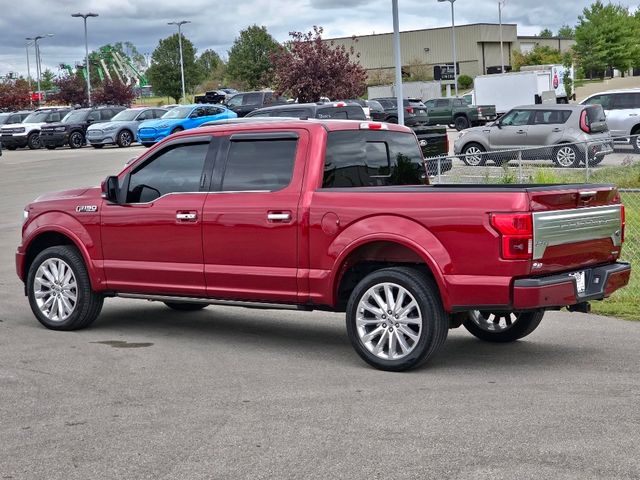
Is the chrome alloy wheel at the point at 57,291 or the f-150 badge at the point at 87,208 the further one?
the chrome alloy wheel at the point at 57,291

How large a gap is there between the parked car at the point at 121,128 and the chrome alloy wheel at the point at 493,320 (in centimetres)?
3691

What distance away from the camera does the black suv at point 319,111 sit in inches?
909

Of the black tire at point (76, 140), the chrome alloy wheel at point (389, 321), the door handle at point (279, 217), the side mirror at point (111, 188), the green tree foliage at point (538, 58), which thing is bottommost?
the chrome alloy wheel at point (389, 321)

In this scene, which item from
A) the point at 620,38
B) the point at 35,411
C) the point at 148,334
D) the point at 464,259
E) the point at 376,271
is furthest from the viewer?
the point at 620,38

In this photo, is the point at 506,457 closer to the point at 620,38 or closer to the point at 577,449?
the point at 577,449

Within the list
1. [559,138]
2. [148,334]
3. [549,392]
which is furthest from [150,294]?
[559,138]

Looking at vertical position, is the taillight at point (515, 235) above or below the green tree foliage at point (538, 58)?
below

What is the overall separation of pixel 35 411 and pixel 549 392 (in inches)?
132

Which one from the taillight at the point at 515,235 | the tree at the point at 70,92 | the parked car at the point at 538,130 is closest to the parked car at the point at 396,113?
the parked car at the point at 538,130

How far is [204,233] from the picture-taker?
8625 millimetres

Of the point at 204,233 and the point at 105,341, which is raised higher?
the point at 204,233

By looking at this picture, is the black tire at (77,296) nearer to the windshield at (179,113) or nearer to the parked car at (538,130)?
the parked car at (538,130)

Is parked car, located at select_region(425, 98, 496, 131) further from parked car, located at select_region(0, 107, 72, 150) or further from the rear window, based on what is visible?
the rear window

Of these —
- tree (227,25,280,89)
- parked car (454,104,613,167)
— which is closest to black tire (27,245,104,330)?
parked car (454,104,613,167)
